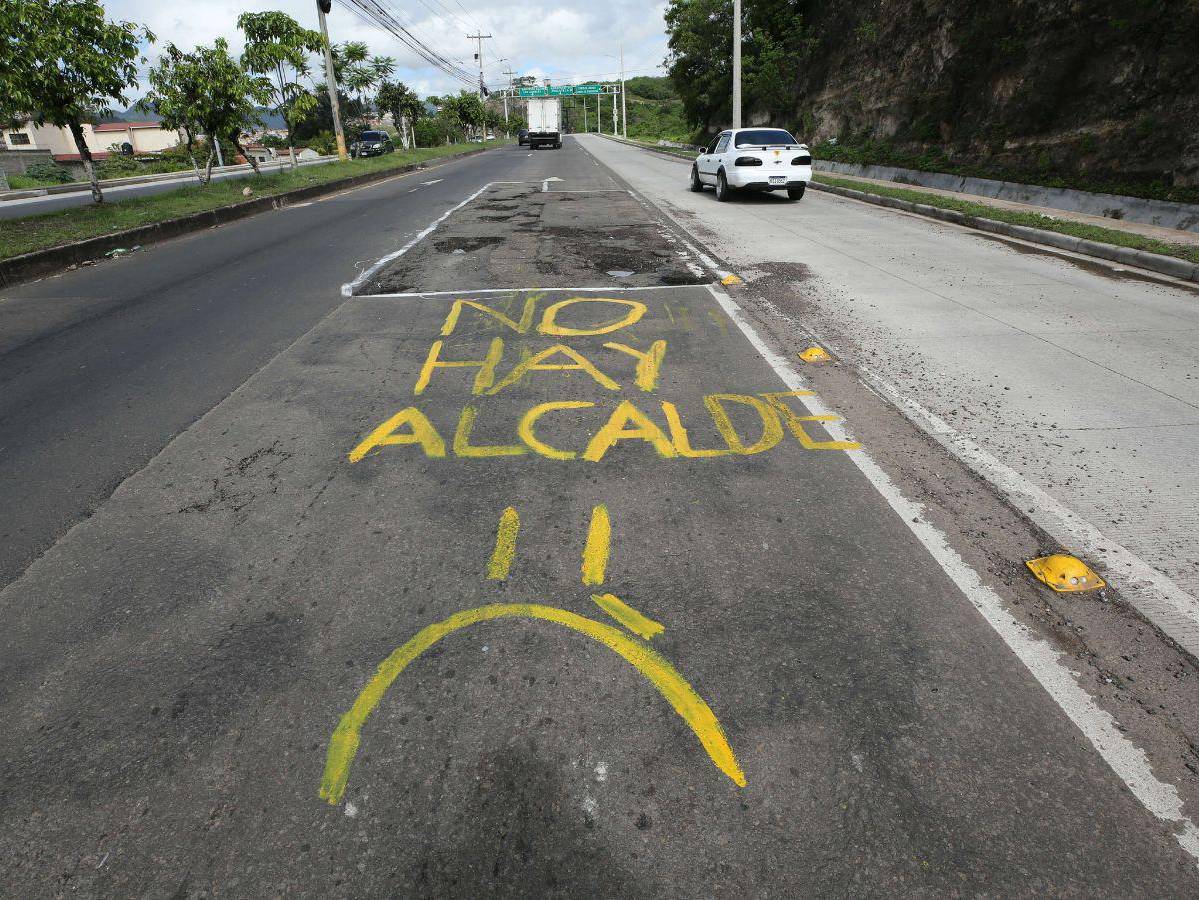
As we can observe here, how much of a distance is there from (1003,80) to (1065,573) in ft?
65.5

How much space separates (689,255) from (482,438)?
22.4ft

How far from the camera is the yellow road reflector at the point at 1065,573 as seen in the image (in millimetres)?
2893

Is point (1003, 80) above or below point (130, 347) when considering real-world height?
above

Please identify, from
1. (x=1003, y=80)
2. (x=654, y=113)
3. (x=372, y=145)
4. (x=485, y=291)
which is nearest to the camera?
(x=485, y=291)

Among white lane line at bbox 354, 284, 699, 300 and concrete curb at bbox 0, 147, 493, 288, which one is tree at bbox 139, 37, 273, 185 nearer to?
concrete curb at bbox 0, 147, 493, 288

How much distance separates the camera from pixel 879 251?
10.3 metres

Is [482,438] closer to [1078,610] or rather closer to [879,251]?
[1078,610]

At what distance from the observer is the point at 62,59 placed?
42.8ft

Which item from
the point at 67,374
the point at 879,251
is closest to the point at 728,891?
the point at 67,374

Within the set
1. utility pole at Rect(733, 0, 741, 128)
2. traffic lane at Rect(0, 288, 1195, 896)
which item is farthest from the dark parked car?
traffic lane at Rect(0, 288, 1195, 896)

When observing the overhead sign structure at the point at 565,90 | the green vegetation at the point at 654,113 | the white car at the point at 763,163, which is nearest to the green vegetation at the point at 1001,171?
the white car at the point at 763,163

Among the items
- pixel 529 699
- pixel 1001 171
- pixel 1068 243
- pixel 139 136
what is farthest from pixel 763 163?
pixel 139 136

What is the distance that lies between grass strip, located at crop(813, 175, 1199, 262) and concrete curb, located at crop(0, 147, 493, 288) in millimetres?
15207

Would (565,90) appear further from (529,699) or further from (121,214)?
(529,699)
